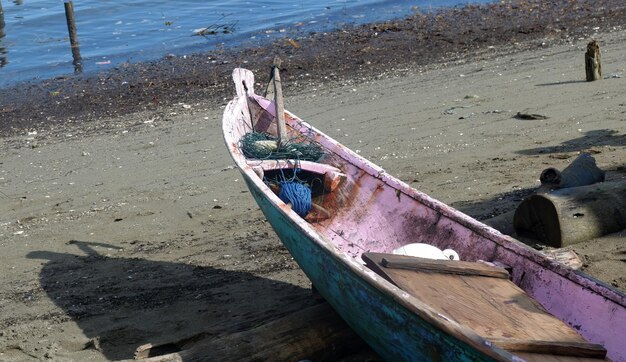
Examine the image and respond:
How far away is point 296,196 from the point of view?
6.34 metres

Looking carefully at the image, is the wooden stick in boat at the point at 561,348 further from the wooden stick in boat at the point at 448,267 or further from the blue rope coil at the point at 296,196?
the blue rope coil at the point at 296,196

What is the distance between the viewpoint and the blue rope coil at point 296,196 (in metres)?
6.34

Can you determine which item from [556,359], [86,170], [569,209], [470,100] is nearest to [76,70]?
[86,170]

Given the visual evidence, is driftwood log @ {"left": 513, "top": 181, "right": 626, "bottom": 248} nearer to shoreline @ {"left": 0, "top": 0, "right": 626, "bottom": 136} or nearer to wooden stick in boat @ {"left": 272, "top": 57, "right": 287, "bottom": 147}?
wooden stick in boat @ {"left": 272, "top": 57, "right": 287, "bottom": 147}

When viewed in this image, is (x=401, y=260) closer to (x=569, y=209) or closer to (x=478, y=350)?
(x=478, y=350)

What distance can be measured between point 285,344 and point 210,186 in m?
4.16

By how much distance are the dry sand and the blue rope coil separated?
572 millimetres

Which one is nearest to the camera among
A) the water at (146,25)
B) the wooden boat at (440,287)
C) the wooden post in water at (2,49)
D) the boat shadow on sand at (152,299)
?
the wooden boat at (440,287)

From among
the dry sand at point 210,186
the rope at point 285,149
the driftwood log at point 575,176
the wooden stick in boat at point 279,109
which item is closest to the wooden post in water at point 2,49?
the dry sand at point 210,186

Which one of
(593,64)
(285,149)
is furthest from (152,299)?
(593,64)

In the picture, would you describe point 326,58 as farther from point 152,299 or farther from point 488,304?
point 488,304

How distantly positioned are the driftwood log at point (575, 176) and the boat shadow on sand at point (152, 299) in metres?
2.12

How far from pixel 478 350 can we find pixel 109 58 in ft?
50.2

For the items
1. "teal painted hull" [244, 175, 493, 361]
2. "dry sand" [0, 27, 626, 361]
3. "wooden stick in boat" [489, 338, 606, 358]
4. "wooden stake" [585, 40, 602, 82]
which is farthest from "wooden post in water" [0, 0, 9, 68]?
"wooden stick in boat" [489, 338, 606, 358]
